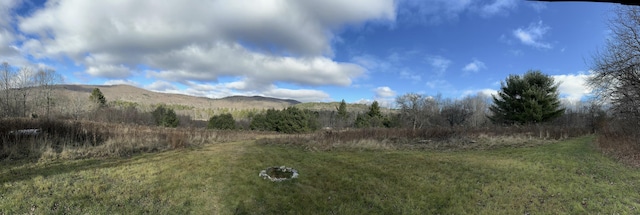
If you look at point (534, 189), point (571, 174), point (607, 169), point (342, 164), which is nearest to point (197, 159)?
point (342, 164)

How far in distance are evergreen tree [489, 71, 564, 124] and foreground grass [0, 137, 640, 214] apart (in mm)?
24492

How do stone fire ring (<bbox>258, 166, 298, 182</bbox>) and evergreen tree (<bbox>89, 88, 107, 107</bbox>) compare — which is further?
evergreen tree (<bbox>89, 88, 107, 107</bbox>)

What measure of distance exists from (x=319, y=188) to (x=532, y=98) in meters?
33.1

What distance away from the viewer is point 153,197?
21.0 feet

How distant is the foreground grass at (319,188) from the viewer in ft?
19.9

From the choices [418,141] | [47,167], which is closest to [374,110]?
[418,141]

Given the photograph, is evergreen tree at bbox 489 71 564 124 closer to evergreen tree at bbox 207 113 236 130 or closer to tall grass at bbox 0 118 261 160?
tall grass at bbox 0 118 261 160

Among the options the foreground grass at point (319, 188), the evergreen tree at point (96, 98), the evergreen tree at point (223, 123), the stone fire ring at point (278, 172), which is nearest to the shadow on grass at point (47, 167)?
the foreground grass at point (319, 188)

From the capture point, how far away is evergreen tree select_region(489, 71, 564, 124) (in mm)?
30575

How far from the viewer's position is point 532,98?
31.1 meters

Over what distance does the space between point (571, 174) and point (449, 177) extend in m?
3.63

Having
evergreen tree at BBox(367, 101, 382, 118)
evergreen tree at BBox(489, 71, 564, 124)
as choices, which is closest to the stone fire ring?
evergreen tree at BBox(489, 71, 564, 124)

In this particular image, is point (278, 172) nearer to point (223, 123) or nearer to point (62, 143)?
point (62, 143)

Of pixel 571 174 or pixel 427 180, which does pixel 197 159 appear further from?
pixel 571 174
